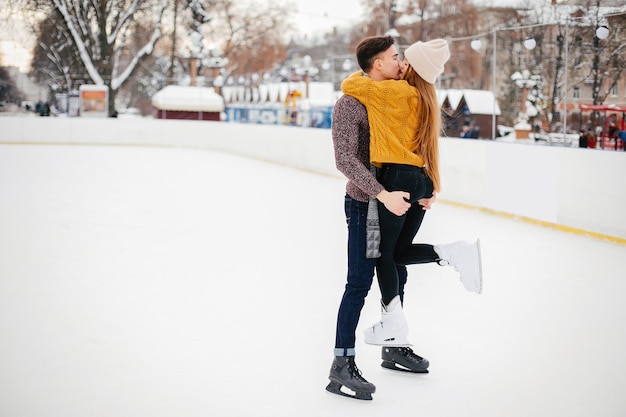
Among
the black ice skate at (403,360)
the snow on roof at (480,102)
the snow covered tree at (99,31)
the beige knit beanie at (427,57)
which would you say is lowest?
the black ice skate at (403,360)

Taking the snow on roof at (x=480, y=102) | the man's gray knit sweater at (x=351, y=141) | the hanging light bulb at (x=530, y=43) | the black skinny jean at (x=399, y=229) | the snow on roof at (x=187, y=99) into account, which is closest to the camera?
the man's gray knit sweater at (x=351, y=141)

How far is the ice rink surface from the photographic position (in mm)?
3227

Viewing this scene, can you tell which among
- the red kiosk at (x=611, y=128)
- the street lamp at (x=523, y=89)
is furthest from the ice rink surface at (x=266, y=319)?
the street lamp at (x=523, y=89)

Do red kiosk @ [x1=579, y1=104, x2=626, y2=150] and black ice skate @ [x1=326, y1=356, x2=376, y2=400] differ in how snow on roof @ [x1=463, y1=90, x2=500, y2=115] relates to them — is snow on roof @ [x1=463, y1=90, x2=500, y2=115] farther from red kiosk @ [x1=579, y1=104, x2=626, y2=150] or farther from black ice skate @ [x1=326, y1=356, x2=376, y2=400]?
black ice skate @ [x1=326, y1=356, x2=376, y2=400]

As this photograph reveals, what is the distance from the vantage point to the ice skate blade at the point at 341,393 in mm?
3195

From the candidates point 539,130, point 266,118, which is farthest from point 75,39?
point 539,130

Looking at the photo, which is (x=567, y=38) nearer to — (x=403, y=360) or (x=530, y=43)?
(x=530, y=43)

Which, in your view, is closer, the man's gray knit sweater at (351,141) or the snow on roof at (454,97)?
the man's gray knit sweater at (351,141)

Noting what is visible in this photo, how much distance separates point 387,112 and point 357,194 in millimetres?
327

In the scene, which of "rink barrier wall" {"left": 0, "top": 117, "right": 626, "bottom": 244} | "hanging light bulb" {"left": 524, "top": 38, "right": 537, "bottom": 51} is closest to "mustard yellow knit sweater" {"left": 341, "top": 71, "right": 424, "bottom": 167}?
"rink barrier wall" {"left": 0, "top": 117, "right": 626, "bottom": 244}

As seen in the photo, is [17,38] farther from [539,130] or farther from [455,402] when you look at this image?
[455,402]

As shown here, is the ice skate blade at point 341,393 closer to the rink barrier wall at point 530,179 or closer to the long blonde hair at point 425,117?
the long blonde hair at point 425,117

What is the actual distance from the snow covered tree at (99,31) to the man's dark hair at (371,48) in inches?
1046

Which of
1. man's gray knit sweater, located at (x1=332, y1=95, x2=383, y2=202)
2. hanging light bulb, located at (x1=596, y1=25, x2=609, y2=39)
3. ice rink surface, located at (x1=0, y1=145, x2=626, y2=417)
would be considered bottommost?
ice rink surface, located at (x1=0, y1=145, x2=626, y2=417)
